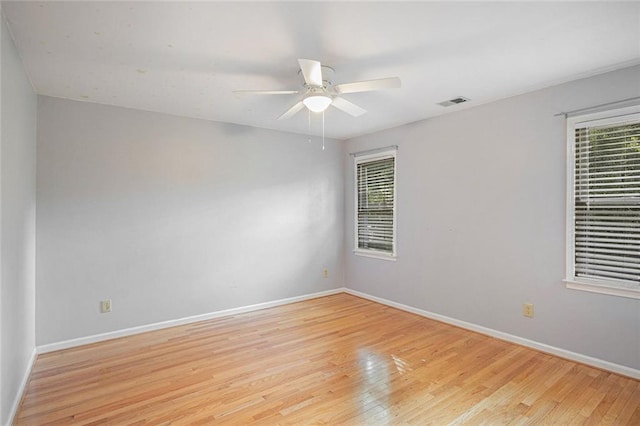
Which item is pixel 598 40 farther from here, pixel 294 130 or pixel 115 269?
pixel 115 269

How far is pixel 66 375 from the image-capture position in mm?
2625

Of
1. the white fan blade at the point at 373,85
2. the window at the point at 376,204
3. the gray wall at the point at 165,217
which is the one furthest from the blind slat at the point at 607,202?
the gray wall at the point at 165,217

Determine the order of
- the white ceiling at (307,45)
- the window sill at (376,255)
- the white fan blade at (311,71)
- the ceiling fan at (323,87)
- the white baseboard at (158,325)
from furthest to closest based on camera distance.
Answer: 1. the window sill at (376,255)
2. the white baseboard at (158,325)
3. the ceiling fan at (323,87)
4. the white fan blade at (311,71)
5. the white ceiling at (307,45)

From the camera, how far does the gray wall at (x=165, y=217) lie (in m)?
3.15

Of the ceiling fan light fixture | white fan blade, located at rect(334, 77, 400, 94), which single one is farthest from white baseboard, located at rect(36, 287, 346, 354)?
white fan blade, located at rect(334, 77, 400, 94)

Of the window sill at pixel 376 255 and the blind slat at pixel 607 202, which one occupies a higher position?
the blind slat at pixel 607 202

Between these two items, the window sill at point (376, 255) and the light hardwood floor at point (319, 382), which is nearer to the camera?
the light hardwood floor at point (319, 382)

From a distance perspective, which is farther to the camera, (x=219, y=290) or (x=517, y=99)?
(x=219, y=290)

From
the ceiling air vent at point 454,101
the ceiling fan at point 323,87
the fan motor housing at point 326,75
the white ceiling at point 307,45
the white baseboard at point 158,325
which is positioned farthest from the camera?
the ceiling air vent at point 454,101

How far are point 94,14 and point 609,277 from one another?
4.09 meters

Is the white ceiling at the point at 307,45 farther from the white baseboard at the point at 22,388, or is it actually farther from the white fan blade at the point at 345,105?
the white baseboard at the point at 22,388

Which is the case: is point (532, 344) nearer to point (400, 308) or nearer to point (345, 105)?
point (400, 308)

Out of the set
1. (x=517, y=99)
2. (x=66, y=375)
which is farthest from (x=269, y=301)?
(x=517, y=99)

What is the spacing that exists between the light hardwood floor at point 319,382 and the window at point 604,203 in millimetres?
779
